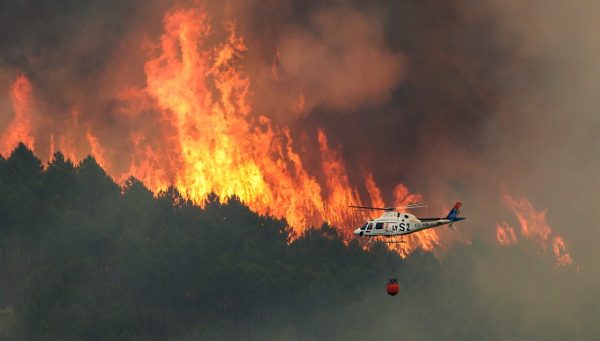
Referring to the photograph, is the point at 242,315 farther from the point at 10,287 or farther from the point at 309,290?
the point at 10,287

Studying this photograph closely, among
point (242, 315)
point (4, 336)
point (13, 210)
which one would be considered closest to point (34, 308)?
point (4, 336)

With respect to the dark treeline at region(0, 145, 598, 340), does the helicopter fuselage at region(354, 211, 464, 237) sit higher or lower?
lower

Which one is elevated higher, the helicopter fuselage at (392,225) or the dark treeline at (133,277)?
the dark treeline at (133,277)

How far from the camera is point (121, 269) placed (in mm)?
189250

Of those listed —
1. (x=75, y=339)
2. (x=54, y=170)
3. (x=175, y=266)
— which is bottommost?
(x=75, y=339)

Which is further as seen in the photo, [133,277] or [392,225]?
[133,277]

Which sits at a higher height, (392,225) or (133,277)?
(133,277)

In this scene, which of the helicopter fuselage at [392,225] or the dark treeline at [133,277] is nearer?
the helicopter fuselage at [392,225]

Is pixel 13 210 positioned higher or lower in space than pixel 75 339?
higher

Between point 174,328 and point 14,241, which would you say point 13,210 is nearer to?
point 14,241

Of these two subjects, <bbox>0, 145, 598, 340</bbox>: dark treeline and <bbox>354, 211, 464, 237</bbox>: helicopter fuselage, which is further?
<bbox>0, 145, 598, 340</bbox>: dark treeline

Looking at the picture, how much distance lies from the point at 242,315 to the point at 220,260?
806cm

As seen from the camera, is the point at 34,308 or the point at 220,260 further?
the point at 220,260

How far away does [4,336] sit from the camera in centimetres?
18025
